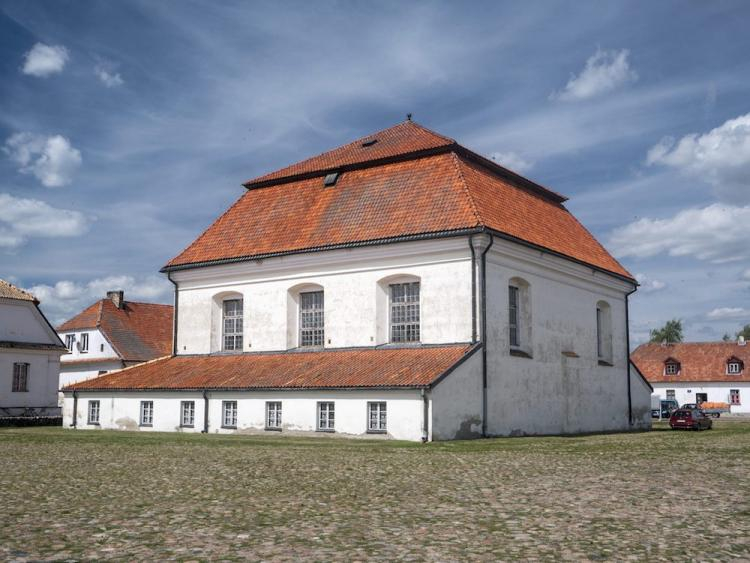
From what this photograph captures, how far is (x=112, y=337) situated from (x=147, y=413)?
26537 mm

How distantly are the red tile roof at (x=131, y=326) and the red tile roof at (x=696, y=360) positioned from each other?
42377mm

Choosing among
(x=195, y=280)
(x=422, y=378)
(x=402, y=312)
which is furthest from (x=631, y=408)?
(x=195, y=280)

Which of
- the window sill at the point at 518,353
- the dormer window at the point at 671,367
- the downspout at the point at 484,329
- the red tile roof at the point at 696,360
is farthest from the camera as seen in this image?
the dormer window at the point at 671,367

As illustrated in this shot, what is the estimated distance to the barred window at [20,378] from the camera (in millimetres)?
40562

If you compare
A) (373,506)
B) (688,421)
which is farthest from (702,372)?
(373,506)

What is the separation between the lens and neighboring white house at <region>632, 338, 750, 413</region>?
76.6 m

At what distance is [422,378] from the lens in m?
24.4

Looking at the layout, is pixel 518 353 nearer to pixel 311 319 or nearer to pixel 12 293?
pixel 311 319

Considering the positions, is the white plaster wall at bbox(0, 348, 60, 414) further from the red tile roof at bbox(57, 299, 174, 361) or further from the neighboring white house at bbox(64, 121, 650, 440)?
the red tile roof at bbox(57, 299, 174, 361)

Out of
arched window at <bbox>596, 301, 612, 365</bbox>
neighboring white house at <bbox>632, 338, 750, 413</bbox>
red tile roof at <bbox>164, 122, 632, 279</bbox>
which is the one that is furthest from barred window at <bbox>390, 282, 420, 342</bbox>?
neighboring white house at <bbox>632, 338, 750, 413</bbox>

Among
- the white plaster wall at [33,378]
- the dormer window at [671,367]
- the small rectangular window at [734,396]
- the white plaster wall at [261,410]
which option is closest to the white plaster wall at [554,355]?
the white plaster wall at [261,410]

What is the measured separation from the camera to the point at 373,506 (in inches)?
414

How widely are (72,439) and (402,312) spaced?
1149 centimetres

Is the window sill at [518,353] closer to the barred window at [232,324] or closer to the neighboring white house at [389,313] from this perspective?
the neighboring white house at [389,313]
